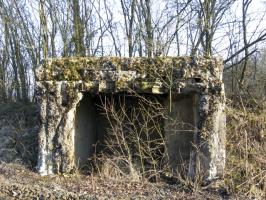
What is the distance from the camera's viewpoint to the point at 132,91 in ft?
22.5

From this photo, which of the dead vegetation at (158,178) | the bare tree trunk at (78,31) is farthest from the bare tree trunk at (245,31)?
the bare tree trunk at (78,31)

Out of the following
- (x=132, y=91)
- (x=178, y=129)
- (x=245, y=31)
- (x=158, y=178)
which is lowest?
(x=158, y=178)

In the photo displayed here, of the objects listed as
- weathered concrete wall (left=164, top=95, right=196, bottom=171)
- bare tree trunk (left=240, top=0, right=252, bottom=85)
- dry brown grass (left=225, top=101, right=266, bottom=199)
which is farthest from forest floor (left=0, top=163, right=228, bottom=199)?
bare tree trunk (left=240, top=0, right=252, bottom=85)

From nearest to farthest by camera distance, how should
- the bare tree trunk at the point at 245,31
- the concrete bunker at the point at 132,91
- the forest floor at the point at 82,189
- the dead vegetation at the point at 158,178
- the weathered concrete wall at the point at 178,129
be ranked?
the forest floor at the point at 82,189
the dead vegetation at the point at 158,178
the concrete bunker at the point at 132,91
the weathered concrete wall at the point at 178,129
the bare tree trunk at the point at 245,31

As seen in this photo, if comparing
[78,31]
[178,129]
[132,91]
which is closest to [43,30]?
[78,31]

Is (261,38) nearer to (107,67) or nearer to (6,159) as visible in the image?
→ (107,67)

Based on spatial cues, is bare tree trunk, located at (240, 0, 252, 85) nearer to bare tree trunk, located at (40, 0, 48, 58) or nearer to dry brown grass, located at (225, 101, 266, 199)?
dry brown grass, located at (225, 101, 266, 199)

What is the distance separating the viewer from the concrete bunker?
21.2ft

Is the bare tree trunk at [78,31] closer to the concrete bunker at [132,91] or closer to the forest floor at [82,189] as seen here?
the concrete bunker at [132,91]

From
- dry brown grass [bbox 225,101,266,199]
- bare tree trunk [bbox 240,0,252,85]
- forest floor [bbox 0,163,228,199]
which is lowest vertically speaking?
forest floor [bbox 0,163,228,199]

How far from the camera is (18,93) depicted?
13117mm

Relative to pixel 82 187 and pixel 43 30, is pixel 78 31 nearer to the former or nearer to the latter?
pixel 43 30

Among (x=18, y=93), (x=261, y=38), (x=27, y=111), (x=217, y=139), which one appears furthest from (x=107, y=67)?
(x=18, y=93)

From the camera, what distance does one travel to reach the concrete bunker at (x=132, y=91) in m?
6.47
